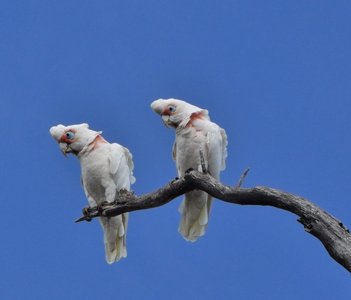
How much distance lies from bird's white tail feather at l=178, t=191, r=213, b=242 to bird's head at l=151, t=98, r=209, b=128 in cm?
93

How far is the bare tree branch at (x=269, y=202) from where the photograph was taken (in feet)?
18.7

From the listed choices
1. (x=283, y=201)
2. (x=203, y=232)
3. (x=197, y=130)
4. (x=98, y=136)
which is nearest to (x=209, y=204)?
(x=203, y=232)

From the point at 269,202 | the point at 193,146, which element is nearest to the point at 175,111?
the point at 193,146

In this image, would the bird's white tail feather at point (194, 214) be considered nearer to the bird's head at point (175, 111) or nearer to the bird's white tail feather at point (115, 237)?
the bird's white tail feather at point (115, 237)

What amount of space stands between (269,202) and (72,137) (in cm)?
340

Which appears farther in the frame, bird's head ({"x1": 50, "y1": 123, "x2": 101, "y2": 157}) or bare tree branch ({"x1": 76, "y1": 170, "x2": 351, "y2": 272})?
bird's head ({"x1": 50, "y1": 123, "x2": 101, "y2": 157})

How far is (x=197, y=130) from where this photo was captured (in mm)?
8211

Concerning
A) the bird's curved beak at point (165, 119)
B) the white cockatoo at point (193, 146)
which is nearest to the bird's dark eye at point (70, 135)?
the white cockatoo at point (193, 146)

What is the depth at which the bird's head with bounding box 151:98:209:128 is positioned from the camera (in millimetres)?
8227

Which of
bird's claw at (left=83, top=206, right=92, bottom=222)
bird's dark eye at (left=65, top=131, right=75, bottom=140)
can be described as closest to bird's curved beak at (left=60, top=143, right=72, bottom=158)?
bird's dark eye at (left=65, top=131, right=75, bottom=140)

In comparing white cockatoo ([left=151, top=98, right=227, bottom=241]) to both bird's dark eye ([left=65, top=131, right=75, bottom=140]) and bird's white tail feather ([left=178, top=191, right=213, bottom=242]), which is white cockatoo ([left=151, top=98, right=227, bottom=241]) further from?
bird's dark eye ([left=65, top=131, right=75, bottom=140])

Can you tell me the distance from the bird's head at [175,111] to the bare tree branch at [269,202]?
38.3 inches

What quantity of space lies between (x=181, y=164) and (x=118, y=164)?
2.69ft

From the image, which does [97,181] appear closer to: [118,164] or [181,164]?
[118,164]
